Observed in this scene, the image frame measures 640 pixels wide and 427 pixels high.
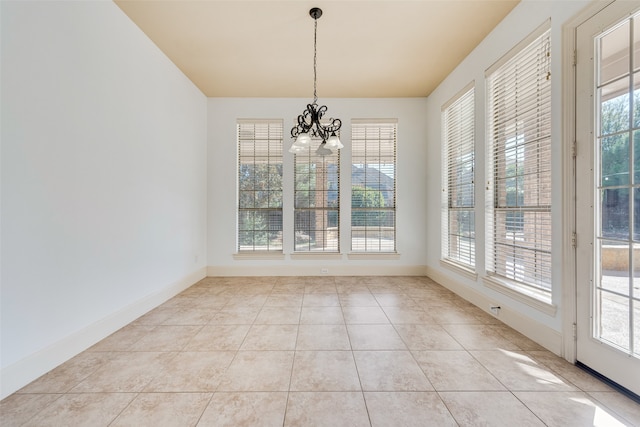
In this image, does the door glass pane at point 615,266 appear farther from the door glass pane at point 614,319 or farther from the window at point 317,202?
the window at point 317,202

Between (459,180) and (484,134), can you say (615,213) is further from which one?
(459,180)

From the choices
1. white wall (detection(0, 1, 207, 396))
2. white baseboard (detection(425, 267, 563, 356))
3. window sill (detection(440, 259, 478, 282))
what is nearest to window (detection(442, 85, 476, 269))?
window sill (detection(440, 259, 478, 282))

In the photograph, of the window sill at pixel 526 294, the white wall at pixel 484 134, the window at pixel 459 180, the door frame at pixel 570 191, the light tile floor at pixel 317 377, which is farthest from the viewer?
the window at pixel 459 180

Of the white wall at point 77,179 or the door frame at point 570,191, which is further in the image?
the door frame at point 570,191

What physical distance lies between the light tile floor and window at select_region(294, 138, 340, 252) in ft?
5.77

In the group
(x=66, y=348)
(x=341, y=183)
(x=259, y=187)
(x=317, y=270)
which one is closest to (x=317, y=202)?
(x=341, y=183)

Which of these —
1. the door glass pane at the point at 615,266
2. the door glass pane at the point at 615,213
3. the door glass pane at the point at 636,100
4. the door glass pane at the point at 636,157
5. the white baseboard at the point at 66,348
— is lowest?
the white baseboard at the point at 66,348

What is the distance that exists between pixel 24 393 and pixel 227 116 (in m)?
4.03

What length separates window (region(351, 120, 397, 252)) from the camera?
4617 millimetres

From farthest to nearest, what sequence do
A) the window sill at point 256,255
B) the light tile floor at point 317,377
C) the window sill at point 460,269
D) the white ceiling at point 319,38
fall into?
1. the window sill at point 256,255
2. the window sill at point 460,269
3. the white ceiling at point 319,38
4. the light tile floor at point 317,377

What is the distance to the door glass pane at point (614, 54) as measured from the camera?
1.66 metres

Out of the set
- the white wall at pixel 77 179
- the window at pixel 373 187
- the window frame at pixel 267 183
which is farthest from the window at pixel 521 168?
the white wall at pixel 77 179

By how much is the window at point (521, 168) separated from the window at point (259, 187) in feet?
10.3

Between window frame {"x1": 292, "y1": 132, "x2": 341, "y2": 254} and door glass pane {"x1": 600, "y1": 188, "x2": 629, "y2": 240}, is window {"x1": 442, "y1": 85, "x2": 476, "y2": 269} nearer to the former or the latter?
door glass pane {"x1": 600, "y1": 188, "x2": 629, "y2": 240}
